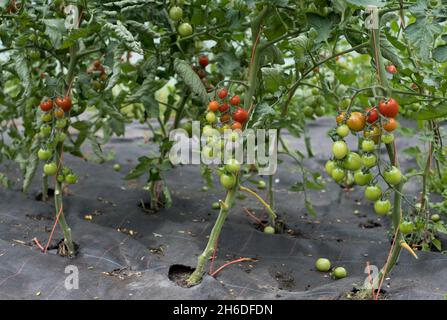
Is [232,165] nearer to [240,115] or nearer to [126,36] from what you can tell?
[240,115]

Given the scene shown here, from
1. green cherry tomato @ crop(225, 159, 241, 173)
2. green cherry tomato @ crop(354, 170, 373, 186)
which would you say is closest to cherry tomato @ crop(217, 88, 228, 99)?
green cherry tomato @ crop(225, 159, 241, 173)

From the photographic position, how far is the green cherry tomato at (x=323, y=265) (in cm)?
254

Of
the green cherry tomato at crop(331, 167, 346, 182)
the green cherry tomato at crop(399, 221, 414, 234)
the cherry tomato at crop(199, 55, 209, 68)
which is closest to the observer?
the green cherry tomato at crop(331, 167, 346, 182)

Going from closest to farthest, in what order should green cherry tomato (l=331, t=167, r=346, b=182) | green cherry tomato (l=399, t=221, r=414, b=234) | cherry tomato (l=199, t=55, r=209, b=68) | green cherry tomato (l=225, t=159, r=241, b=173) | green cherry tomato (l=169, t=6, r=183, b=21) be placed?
green cherry tomato (l=331, t=167, r=346, b=182) < green cherry tomato (l=399, t=221, r=414, b=234) < green cherry tomato (l=225, t=159, r=241, b=173) < green cherry tomato (l=169, t=6, r=183, b=21) < cherry tomato (l=199, t=55, r=209, b=68)

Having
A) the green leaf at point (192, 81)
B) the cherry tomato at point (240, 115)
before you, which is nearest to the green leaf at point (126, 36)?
the green leaf at point (192, 81)

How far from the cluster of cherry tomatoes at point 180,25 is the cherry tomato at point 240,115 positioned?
522 mm

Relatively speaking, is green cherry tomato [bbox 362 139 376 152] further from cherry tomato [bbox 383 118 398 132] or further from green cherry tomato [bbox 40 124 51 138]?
green cherry tomato [bbox 40 124 51 138]

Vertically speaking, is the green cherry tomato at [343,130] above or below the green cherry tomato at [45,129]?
above

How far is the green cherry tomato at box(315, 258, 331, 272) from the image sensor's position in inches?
100

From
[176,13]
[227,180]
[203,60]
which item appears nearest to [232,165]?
[227,180]

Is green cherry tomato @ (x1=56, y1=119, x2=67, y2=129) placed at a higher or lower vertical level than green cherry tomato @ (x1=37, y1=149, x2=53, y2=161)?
higher

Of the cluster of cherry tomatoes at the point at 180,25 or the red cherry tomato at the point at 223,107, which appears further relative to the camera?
the cluster of cherry tomatoes at the point at 180,25

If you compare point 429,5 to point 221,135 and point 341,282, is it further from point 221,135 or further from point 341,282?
point 341,282

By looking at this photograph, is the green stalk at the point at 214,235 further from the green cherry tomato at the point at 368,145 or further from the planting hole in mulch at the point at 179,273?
the green cherry tomato at the point at 368,145
